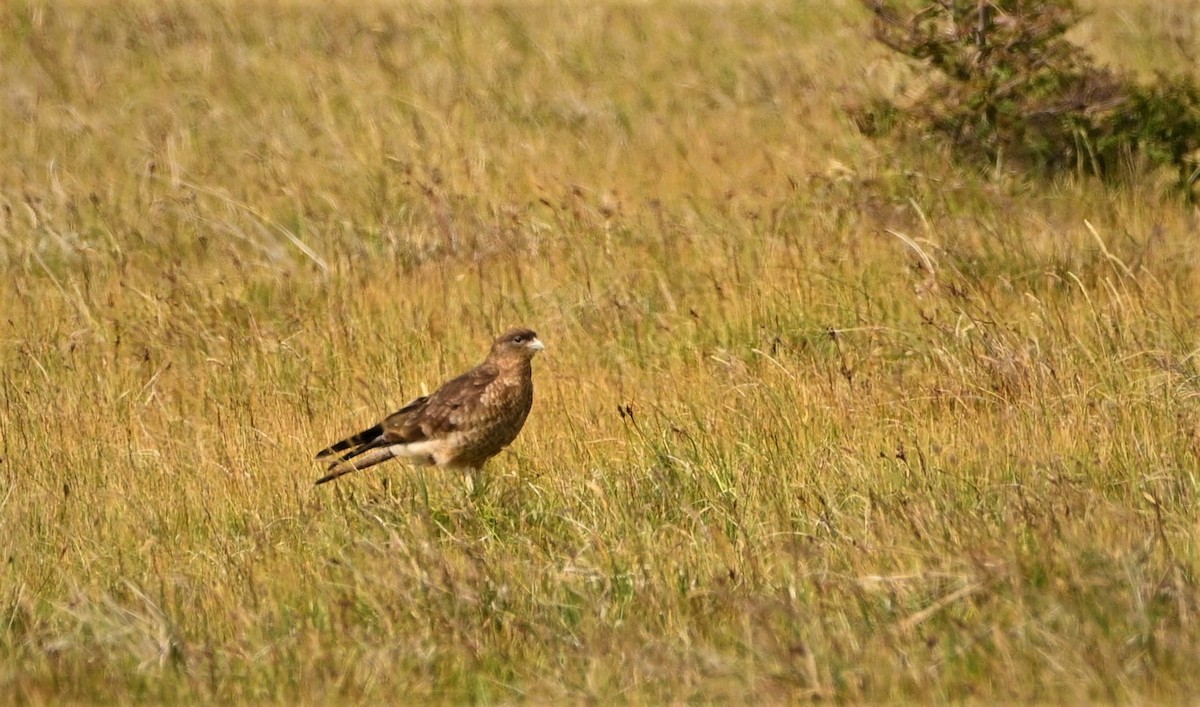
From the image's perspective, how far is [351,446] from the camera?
6.56 meters

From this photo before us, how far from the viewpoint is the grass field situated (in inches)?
191

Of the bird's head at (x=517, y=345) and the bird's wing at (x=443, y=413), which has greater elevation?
the bird's head at (x=517, y=345)

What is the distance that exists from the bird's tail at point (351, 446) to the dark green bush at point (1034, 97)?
14.5 ft

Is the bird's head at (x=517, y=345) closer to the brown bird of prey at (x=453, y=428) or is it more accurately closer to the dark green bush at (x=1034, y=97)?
the brown bird of prey at (x=453, y=428)

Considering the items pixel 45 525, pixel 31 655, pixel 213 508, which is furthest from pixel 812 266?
pixel 31 655

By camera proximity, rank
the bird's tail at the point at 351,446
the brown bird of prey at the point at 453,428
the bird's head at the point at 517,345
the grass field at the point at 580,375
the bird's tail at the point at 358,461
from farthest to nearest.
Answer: the bird's head at the point at 517,345 < the brown bird of prey at the point at 453,428 < the bird's tail at the point at 351,446 < the bird's tail at the point at 358,461 < the grass field at the point at 580,375

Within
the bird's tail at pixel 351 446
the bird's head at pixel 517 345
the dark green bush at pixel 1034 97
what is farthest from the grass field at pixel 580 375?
the bird's head at pixel 517 345

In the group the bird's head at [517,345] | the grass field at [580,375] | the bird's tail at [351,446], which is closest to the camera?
the grass field at [580,375]

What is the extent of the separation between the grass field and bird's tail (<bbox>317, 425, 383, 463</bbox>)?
3.2 inches

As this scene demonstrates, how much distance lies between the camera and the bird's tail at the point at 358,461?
6.41 metres

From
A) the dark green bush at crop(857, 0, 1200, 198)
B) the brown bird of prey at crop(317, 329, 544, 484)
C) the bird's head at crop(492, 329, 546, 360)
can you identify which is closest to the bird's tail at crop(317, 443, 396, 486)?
the brown bird of prey at crop(317, 329, 544, 484)

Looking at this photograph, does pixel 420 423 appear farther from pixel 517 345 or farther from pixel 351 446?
pixel 517 345

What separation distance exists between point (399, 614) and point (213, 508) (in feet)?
4.54

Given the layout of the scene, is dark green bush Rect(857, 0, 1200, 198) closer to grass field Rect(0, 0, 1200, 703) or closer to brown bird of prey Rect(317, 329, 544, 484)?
grass field Rect(0, 0, 1200, 703)
